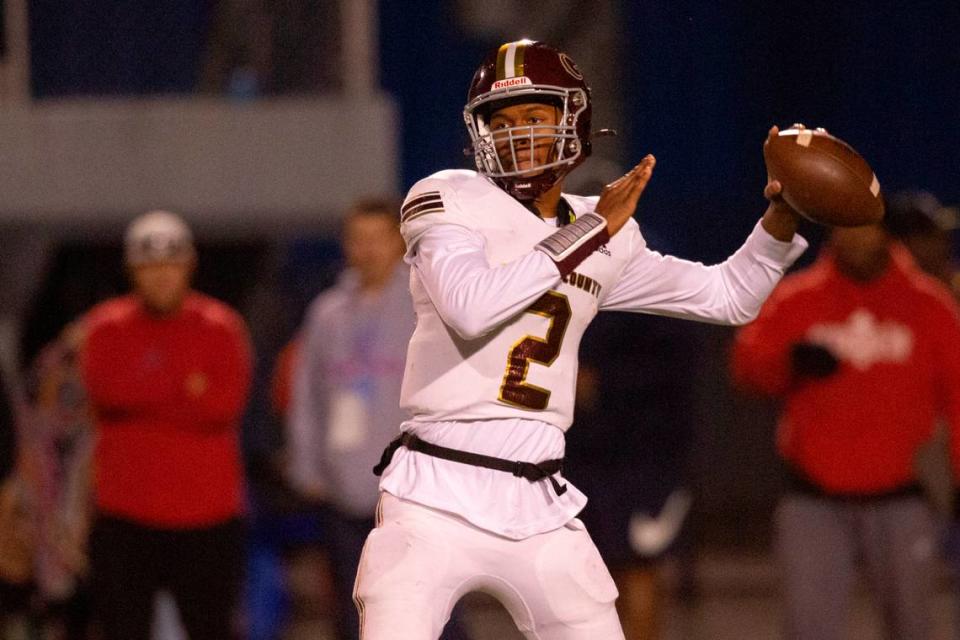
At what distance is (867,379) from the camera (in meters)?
5.79

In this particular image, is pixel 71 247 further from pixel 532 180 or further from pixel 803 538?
pixel 532 180

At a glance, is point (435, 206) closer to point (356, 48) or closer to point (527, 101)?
point (527, 101)

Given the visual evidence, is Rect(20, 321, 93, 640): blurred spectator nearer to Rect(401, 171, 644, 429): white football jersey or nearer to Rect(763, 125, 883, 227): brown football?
Rect(401, 171, 644, 429): white football jersey

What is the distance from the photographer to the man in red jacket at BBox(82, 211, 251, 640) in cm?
602

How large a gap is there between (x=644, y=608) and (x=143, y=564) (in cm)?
188

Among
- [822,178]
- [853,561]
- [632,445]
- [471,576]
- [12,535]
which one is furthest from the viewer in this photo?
[632,445]

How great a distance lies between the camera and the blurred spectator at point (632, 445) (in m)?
6.34

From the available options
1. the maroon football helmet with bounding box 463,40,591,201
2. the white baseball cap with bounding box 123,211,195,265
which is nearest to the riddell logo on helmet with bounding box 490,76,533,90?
the maroon football helmet with bounding box 463,40,591,201

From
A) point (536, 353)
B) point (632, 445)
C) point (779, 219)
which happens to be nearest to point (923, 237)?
point (632, 445)

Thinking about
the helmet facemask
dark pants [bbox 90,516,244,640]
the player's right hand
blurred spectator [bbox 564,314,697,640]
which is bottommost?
dark pants [bbox 90,516,244,640]

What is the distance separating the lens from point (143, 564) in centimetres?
602

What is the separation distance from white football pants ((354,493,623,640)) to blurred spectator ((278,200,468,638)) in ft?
8.04

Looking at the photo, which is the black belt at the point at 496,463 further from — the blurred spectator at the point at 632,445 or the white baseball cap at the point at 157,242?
the white baseball cap at the point at 157,242

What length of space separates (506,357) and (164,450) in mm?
2706
